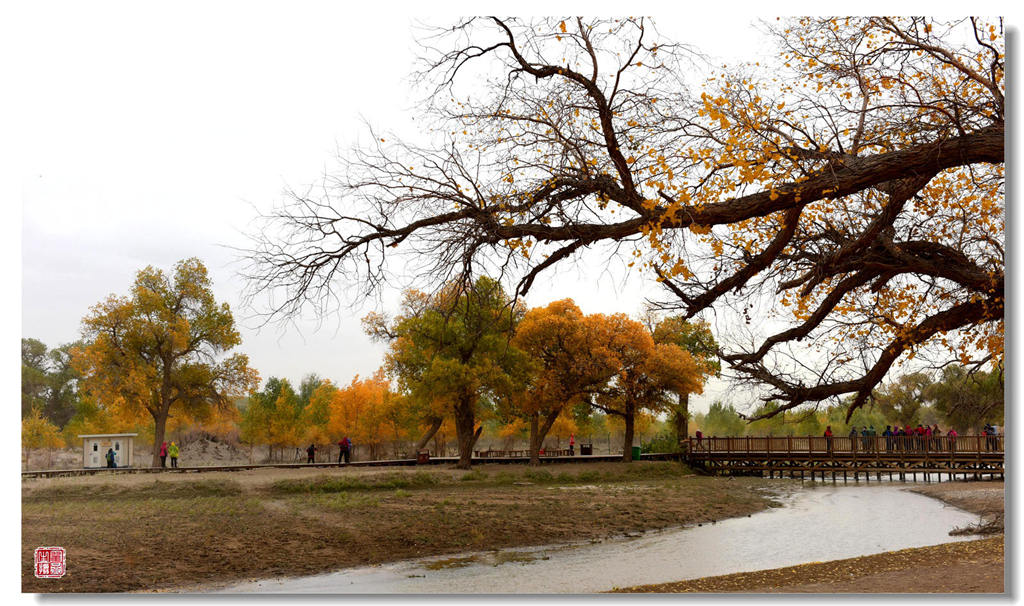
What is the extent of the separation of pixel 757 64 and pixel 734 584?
580 cm

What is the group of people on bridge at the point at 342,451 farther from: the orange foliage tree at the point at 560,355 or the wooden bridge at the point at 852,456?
the wooden bridge at the point at 852,456

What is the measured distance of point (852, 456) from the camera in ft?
108

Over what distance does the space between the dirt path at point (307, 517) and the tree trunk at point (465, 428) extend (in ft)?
6.51

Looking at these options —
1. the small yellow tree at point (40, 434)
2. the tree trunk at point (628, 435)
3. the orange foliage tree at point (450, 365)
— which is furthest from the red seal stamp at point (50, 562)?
the tree trunk at point (628, 435)

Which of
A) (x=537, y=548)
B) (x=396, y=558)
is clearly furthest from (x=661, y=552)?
(x=396, y=558)

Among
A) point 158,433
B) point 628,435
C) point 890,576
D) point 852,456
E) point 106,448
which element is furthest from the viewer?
point 852,456

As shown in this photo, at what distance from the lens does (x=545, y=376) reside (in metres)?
29.3

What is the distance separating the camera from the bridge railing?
29884mm

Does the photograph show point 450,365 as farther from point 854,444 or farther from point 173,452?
point 854,444

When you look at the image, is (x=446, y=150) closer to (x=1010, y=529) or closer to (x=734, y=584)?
(x=734, y=584)

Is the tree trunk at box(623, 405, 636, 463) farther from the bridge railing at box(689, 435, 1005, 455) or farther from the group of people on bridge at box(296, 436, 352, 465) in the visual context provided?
the group of people on bridge at box(296, 436, 352, 465)

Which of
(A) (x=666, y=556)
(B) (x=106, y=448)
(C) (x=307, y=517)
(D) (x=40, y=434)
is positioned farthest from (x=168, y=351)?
(A) (x=666, y=556)

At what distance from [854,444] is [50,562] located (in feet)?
101

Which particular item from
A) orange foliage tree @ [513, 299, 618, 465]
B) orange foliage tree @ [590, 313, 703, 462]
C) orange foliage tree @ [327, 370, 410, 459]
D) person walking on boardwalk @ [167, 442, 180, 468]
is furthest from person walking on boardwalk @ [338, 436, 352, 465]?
orange foliage tree @ [590, 313, 703, 462]
